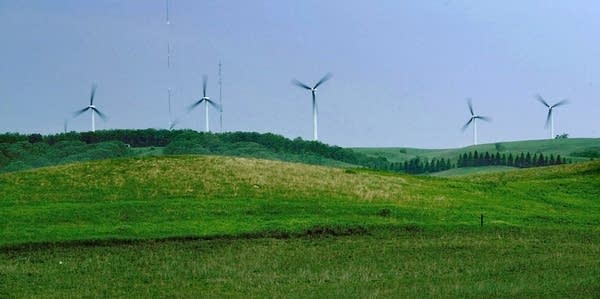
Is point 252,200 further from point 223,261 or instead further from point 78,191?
point 223,261

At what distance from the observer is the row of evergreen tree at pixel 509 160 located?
14950 cm

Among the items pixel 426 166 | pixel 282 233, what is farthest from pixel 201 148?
pixel 282 233

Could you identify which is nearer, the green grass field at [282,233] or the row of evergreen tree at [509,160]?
the green grass field at [282,233]

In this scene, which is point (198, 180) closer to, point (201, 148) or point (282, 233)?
point (282, 233)

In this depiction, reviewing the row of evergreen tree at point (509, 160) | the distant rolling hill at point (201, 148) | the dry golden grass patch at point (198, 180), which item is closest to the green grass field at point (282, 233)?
the dry golden grass patch at point (198, 180)

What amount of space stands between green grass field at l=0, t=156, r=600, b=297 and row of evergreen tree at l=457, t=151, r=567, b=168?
92.8 m

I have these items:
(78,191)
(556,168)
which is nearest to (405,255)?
(78,191)

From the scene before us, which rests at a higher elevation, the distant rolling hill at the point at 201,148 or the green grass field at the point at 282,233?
the distant rolling hill at the point at 201,148

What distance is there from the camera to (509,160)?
505 ft

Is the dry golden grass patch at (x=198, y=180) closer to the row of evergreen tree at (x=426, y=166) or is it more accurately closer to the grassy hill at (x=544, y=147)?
the row of evergreen tree at (x=426, y=166)

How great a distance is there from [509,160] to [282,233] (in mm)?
123236

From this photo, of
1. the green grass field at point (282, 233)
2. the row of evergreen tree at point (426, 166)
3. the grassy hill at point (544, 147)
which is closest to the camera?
the green grass field at point (282, 233)

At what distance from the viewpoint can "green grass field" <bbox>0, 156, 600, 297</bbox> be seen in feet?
79.2

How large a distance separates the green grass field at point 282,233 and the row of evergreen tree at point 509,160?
9277 cm
